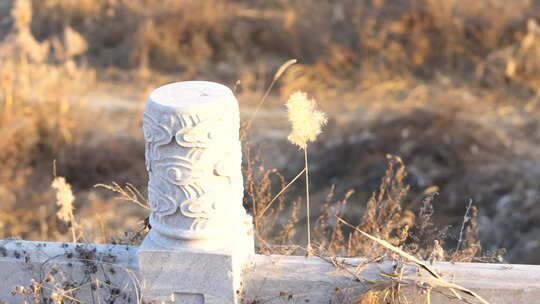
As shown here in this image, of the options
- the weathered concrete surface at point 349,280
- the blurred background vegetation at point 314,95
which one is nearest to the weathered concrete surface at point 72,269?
the weathered concrete surface at point 349,280

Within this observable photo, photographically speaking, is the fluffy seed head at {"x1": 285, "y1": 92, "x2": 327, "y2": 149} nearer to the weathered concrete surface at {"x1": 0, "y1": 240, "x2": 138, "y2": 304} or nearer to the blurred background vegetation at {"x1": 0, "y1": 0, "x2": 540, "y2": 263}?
the weathered concrete surface at {"x1": 0, "y1": 240, "x2": 138, "y2": 304}

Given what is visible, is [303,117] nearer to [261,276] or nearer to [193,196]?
[193,196]

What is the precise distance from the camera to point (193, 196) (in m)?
3.49

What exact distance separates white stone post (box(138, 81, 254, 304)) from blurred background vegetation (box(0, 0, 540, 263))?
264 cm

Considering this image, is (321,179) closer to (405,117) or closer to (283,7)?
(405,117)

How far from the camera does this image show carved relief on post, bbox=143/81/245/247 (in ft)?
11.0

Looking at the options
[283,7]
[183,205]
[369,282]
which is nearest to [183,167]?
[183,205]

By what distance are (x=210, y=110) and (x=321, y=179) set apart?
17.9 feet

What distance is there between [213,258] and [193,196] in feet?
0.98

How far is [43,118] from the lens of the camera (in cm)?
931

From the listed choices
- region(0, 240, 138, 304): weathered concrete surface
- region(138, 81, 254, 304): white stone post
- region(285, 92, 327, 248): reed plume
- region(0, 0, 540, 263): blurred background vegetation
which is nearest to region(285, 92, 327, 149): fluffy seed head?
region(285, 92, 327, 248): reed plume

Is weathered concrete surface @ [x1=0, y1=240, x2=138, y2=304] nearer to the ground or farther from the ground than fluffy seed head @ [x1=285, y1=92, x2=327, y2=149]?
nearer to the ground

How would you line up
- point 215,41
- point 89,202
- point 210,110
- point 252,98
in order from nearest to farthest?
point 210,110 → point 89,202 → point 252,98 → point 215,41

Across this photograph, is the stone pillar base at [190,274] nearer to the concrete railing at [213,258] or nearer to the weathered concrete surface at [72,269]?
the concrete railing at [213,258]
